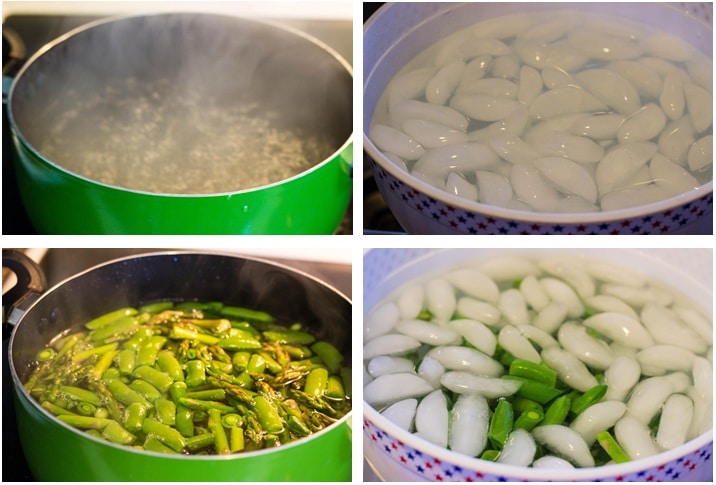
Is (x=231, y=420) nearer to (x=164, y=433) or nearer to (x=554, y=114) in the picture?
(x=164, y=433)

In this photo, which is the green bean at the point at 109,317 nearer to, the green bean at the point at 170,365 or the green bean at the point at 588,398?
the green bean at the point at 170,365

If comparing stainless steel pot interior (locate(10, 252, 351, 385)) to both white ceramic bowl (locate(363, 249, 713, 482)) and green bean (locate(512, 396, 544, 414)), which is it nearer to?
white ceramic bowl (locate(363, 249, 713, 482))

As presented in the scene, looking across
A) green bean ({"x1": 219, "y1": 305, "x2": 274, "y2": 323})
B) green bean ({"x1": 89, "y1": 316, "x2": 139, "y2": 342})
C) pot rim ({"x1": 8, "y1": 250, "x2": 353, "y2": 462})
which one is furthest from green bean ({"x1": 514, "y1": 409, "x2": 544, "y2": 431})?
green bean ({"x1": 89, "y1": 316, "x2": 139, "y2": 342})

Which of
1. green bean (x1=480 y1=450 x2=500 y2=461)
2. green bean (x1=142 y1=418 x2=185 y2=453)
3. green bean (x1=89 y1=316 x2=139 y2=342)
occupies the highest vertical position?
green bean (x1=89 y1=316 x2=139 y2=342)

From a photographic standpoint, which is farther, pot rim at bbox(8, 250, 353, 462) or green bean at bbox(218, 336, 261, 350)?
green bean at bbox(218, 336, 261, 350)

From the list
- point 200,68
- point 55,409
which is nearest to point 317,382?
point 55,409

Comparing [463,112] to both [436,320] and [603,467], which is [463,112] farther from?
[603,467]
